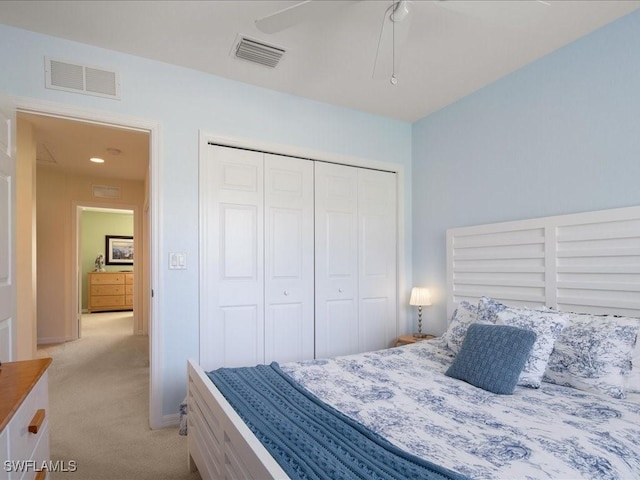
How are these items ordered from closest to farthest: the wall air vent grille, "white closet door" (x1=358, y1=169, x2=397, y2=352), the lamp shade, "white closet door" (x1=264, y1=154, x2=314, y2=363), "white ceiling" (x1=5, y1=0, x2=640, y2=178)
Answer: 1. "white ceiling" (x1=5, y1=0, x2=640, y2=178)
2. "white closet door" (x1=264, y1=154, x2=314, y2=363)
3. the lamp shade
4. "white closet door" (x1=358, y1=169, x2=397, y2=352)
5. the wall air vent grille

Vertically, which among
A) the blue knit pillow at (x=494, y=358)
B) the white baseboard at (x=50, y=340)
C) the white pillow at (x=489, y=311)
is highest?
the white pillow at (x=489, y=311)

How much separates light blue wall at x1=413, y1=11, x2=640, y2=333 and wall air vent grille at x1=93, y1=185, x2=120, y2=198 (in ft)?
15.4

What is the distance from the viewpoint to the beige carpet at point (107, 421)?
2070 mm

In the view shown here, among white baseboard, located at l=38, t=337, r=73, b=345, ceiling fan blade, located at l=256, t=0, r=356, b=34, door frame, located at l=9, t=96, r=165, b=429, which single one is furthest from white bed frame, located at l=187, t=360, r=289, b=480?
white baseboard, located at l=38, t=337, r=73, b=345

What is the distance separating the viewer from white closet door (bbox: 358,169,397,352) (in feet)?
11.4

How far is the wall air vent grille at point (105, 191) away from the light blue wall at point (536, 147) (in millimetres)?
4692

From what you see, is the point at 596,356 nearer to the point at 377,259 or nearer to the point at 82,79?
the point at 377,259

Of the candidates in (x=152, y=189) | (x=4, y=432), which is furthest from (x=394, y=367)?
(x=152, y=189)

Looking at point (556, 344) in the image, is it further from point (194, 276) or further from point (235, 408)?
point (194, 276)

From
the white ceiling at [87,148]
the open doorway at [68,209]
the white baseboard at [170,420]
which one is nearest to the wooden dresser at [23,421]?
the white baseboard at [170,420]

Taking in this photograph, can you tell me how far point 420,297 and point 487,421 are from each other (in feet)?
6.53

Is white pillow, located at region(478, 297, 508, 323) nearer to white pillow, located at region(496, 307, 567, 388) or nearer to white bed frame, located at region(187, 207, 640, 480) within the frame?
white pillow, located at region(496, 307, 567, 388)
